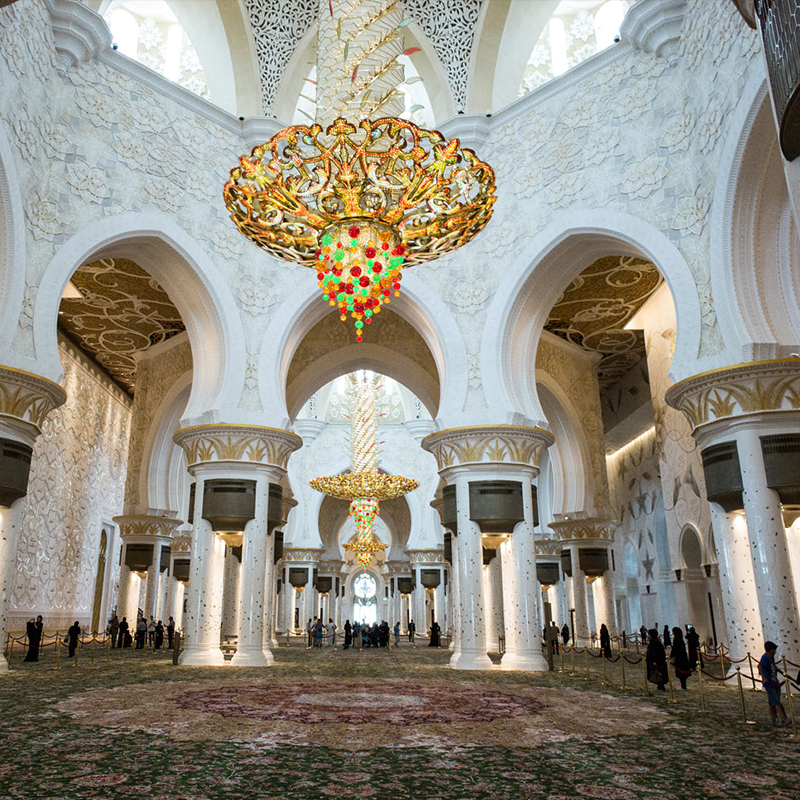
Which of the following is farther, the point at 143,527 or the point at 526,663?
the point at 143,527

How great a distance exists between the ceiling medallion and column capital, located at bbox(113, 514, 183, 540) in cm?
876

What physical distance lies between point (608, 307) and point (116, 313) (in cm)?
960

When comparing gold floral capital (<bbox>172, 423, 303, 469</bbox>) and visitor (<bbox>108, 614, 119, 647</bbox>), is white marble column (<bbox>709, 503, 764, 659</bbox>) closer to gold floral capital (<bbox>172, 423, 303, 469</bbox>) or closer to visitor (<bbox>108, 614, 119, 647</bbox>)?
gold floral capital (<bbox>172, 423, 303, 469</bbox>)

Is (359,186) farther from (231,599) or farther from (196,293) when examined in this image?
(231,599)

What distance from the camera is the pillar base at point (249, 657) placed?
30.8ft

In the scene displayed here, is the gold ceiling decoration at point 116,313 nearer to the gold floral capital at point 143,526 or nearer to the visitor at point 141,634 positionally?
the gold floral capital at point 143,526

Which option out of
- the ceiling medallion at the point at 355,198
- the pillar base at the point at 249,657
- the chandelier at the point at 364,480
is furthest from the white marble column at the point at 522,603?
the chandelier at the point at 364,480

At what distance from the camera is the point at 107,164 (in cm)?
932

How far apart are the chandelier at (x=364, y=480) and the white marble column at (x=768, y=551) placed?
11503 millimetres

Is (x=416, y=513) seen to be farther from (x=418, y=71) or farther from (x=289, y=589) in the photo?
(x=418, y=71)

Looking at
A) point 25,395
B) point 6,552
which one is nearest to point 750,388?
point 25,395

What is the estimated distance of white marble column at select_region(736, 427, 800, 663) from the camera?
654 centimetres

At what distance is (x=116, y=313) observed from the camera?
544 inches

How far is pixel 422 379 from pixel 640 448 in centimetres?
772
